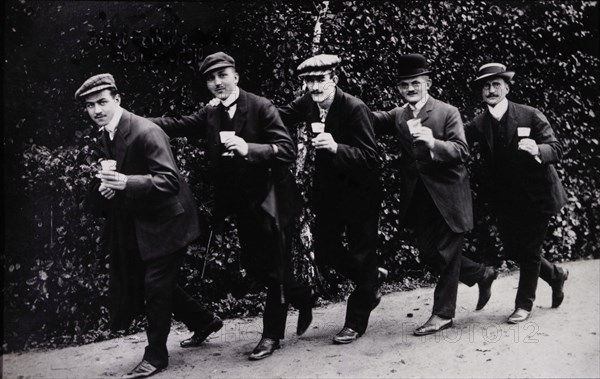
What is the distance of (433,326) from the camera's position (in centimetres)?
512

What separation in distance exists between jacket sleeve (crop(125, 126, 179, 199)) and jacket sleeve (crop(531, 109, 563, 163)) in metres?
2.85

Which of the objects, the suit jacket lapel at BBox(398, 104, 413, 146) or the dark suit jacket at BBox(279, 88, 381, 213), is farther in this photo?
the suit jacket lapel at BBox(398, 104, 413, 146)

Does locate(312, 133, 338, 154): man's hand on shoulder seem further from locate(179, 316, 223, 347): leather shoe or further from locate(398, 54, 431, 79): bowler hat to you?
locate(179, 316, 223, 347): leather shoe

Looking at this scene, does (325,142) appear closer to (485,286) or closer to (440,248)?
(440,248)

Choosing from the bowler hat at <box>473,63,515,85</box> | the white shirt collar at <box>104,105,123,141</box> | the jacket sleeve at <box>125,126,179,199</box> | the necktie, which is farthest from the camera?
the bowler hat at <box>473,63,515,85</box>

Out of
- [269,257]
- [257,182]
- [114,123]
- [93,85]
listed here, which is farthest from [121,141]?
[269,257]

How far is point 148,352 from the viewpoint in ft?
14.9

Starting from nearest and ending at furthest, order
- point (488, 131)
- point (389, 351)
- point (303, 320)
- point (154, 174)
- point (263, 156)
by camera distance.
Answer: point (154, 174)
point (263, 156)
point (389, 351)
point (303, 320)
point (488, 131)

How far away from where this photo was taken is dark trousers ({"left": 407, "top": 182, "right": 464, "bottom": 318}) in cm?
513

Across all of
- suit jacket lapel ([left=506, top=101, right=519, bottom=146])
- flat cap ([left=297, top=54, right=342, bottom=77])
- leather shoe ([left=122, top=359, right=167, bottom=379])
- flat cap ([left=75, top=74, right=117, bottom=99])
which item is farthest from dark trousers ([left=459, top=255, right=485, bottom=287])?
flat cap ([left=75, top=74, right=117, bottom=99])

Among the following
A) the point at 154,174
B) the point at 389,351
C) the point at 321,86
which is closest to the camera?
Result: the point at 154,174

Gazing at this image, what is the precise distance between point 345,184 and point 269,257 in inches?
31.2

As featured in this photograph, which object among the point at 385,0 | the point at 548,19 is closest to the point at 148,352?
the point at 385,0

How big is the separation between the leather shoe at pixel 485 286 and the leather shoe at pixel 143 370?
280 centimetres
